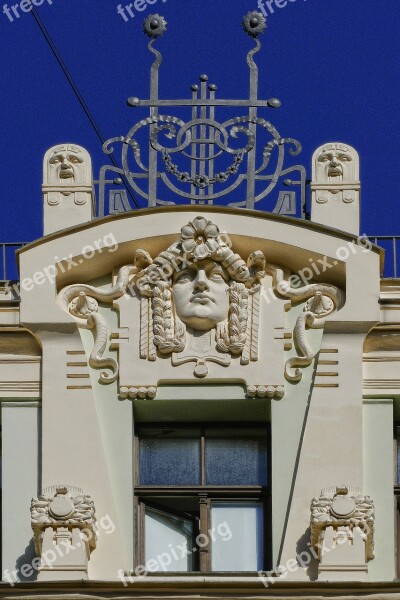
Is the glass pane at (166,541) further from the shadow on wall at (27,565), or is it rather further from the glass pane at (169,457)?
the shadow on wall at (27,565)

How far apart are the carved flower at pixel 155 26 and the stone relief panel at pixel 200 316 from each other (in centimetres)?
254

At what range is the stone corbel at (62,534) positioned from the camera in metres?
24.0

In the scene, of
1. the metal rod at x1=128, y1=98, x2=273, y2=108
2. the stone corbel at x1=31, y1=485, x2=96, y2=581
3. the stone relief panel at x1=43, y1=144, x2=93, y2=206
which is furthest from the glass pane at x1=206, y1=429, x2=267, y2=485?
the metal rod at x1=128, y1=98, x2=273, y2=108

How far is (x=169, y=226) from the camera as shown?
25469 mm

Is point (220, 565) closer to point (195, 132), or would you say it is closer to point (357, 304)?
point (357, 304)

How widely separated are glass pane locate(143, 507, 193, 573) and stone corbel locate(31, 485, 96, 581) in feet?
2.57

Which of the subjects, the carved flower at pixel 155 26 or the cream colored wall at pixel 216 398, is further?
the carved flower at pixel 155 26

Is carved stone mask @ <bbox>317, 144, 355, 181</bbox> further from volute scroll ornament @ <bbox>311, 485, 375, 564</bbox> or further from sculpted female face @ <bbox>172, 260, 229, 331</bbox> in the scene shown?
volute scroll ornament @ <bbox>311, 485, 375, 564</bbox>

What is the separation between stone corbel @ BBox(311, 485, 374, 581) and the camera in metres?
23.8

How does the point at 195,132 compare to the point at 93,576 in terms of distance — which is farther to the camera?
the point at 195,132

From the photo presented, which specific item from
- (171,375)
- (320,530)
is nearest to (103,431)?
(171,375)

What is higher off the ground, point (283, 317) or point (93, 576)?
point (283, 317)

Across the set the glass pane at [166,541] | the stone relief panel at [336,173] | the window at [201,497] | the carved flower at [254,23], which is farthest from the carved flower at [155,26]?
the glass pane at [166,541]

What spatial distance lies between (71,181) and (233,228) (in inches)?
66.4
